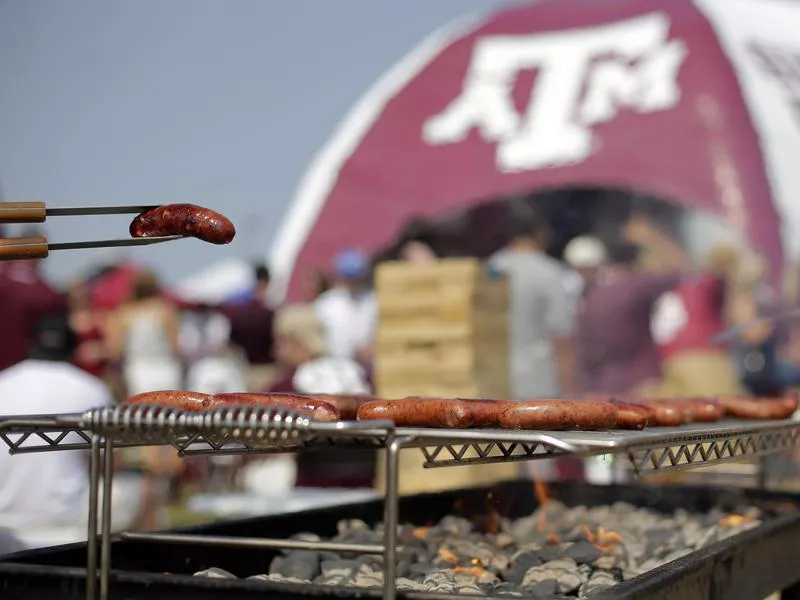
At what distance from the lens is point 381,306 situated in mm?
7805

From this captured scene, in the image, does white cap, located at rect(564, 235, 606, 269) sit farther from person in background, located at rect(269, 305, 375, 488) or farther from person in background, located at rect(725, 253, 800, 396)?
person in background, located at rect(269, 305, 375, 488)

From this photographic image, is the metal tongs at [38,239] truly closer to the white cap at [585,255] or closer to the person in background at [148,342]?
the person in background at [148,342]

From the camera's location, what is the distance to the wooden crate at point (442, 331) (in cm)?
750

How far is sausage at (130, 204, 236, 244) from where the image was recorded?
109 inches

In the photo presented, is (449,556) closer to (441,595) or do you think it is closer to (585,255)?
(441,595)

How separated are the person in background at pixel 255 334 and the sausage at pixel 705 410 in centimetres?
608

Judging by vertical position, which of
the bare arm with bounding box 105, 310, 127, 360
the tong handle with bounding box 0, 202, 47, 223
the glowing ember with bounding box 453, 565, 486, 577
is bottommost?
the glowing ember with bounding box 453, 565, 486, 577

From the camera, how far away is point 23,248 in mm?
2645

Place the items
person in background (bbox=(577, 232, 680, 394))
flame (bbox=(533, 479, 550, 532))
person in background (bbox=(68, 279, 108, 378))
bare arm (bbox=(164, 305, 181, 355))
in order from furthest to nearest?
bare arm (bbox=(164, 305, 181, 355)) < person in background (bbox=(577, 232, 680, 394)) < person in background (bbox=(68, 279, 108, 378)) < flame (bbox=(533, 479, 550, 532))

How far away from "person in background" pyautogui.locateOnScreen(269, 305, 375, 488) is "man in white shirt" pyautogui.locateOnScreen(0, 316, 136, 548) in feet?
8.67

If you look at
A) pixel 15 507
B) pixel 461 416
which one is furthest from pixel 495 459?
pixel 15 507

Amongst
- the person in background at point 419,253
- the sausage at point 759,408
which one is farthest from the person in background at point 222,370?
the sausage at point 759,408

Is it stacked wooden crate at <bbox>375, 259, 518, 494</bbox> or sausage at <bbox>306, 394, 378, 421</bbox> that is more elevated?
stacked wooden crate at <bbox>375, 259, 518, 494</bbox>

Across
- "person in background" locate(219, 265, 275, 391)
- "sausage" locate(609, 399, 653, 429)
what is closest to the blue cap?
"person in background" locate(219, 265, 275, 391)
